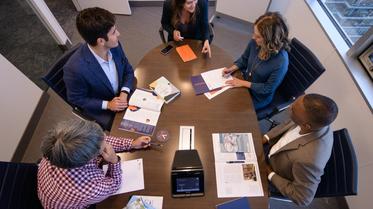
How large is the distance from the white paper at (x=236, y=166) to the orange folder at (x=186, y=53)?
0.86m

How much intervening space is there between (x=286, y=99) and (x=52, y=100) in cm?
291

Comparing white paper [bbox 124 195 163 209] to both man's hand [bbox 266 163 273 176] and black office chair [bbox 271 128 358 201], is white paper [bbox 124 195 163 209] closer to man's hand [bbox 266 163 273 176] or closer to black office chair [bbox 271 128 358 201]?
man's hand [bbox 266 163 273 176]

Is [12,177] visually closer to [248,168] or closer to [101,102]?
[101,102]

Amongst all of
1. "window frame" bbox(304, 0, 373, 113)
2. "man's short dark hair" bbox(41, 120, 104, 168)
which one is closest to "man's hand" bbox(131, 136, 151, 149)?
"man's short dark hair" bbox(41, 120, 104, 168)

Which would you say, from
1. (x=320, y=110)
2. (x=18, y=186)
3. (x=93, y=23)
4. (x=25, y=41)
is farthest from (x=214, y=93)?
(x=25, y=41)

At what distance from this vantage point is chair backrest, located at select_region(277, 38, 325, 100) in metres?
1.93

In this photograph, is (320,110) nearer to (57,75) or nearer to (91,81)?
(91,81)

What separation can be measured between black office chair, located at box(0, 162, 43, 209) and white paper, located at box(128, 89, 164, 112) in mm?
807

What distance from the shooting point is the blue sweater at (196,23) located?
7.66ft

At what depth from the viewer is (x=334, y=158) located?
150 cm

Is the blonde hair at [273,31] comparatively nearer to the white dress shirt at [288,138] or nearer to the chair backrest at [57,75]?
the white dress shirt at [288,138]

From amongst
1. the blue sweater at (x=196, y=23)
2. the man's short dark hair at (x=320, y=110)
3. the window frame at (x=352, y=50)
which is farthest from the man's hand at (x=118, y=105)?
the window frame at (x=352, y=50)

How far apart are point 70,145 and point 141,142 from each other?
1.70ft

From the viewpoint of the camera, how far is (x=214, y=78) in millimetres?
1957
